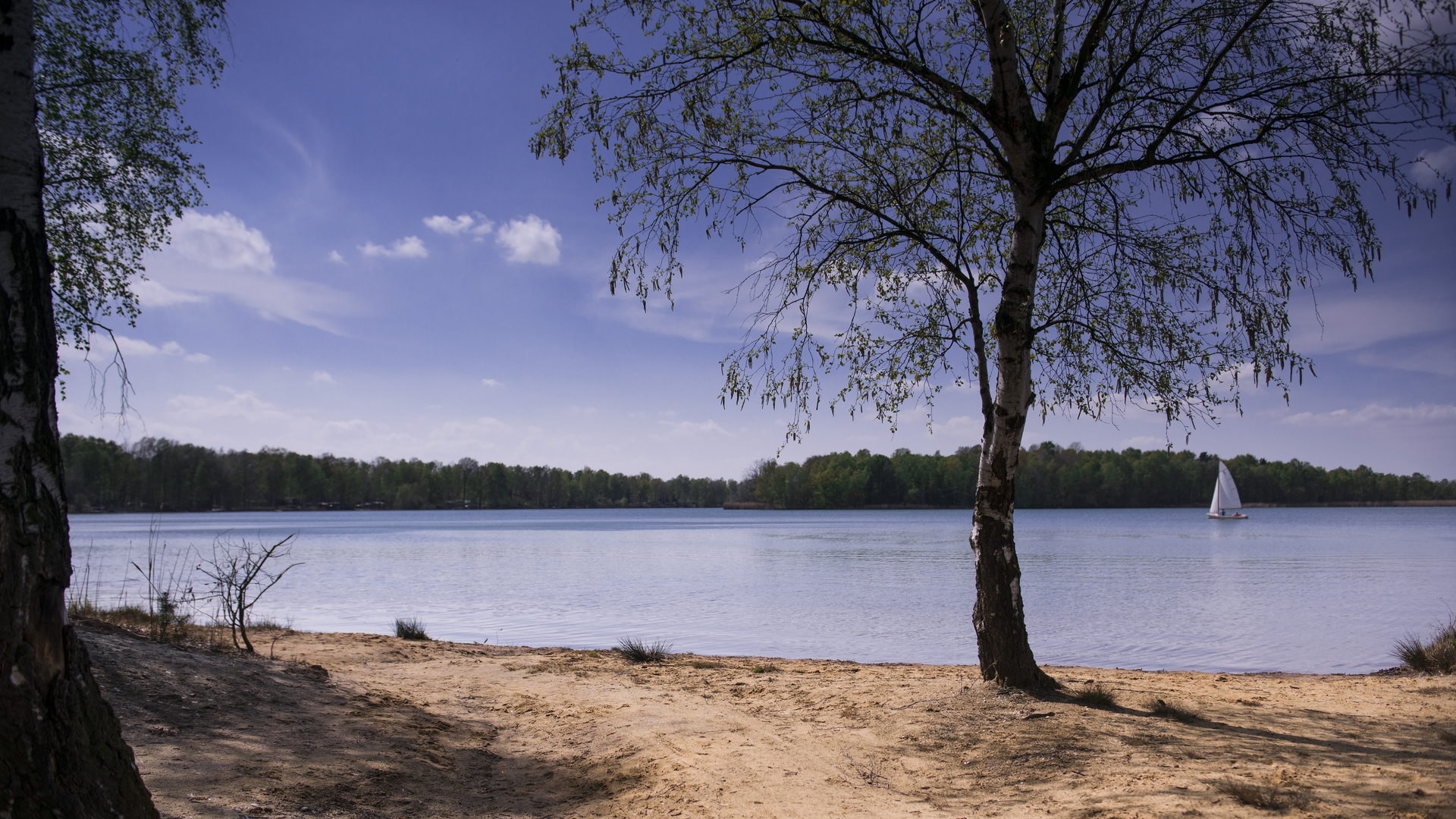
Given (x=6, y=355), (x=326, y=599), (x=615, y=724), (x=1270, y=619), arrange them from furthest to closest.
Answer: (x=326, y=599)
(x=1270, y=619)
(x=615, y=724)
(x=6, y=355)

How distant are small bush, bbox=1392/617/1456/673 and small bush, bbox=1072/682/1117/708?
4.67 meters

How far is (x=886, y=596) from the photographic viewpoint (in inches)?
784

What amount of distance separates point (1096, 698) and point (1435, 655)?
579 cm

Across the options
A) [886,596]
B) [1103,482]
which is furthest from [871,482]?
[886,596]

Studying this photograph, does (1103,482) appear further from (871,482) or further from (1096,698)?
(1096,698)

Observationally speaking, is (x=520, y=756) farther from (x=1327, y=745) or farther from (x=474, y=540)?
(x=474, y=540)

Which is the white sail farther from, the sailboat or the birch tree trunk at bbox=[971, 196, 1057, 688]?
the birch tree trunk at bbox=[971, 196, 1057, 688]

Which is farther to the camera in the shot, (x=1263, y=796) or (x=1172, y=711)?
(x=1172, y=711)

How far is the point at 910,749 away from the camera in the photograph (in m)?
5.93

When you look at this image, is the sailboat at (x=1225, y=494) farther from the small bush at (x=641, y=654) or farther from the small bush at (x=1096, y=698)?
the small bush at (x=1096, y=698)

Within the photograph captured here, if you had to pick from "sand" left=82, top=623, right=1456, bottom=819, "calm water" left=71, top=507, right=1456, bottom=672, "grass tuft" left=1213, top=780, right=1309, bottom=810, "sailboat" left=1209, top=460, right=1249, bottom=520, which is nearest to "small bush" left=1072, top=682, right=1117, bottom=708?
"sand" left=82, top=623, right=1456, bottom=819

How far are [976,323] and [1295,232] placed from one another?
2803mm

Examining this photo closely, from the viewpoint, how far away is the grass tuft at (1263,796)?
414cm

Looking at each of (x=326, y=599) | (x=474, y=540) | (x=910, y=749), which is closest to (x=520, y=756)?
(x=910, y=749)
